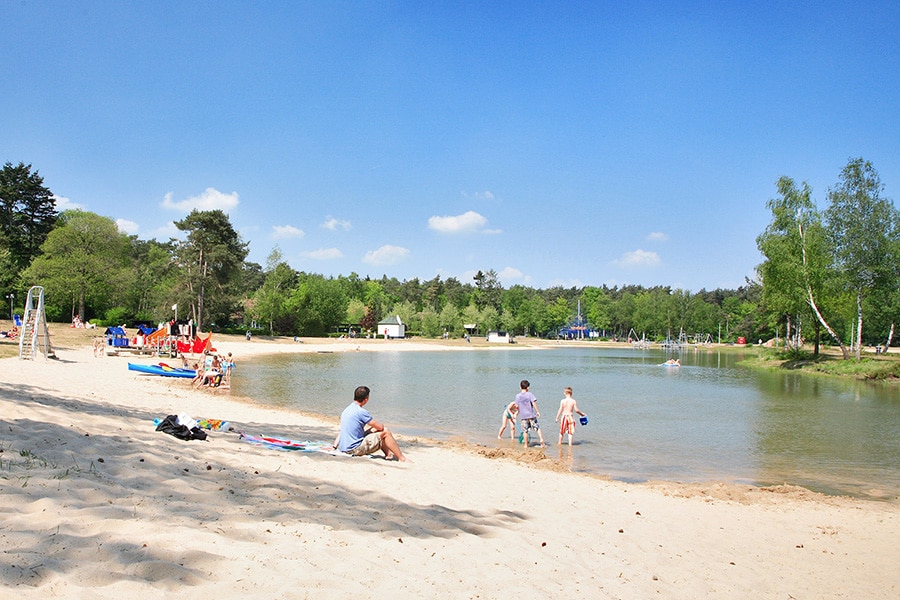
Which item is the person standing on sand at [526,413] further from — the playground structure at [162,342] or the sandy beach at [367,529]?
the playground structure at [162,342]

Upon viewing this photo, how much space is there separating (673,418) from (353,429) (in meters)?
15.6

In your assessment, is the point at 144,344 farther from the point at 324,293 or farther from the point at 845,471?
the point at 324,293

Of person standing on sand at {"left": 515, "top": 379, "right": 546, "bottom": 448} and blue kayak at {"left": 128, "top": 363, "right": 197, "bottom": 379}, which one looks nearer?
person standing on sand at {"left": 515, "top": 379, "right": 546, "bottom": 448}

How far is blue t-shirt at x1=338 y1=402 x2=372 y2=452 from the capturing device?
30.2 feet

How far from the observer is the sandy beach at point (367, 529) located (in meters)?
3.88

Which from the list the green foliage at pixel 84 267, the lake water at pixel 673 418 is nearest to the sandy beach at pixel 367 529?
the lake water at pixel 673 418

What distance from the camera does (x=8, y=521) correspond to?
A: 405 centimetres

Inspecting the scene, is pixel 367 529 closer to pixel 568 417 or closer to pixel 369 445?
pixel 369 445

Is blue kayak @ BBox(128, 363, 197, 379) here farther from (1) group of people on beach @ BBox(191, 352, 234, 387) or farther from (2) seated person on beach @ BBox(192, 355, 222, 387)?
(2) seated person on beach @ BBox(192, 355, 222, 387)

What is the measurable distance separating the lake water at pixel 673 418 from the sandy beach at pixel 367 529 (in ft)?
9.35

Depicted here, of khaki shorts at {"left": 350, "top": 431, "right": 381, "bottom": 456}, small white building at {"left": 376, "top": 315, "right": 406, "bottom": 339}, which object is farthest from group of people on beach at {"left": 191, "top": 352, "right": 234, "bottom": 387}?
small white building at {"left": 376, "top": 315, "right": 406, "bottom": 339}

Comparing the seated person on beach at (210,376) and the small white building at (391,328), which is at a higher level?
the small white building at (391,328)

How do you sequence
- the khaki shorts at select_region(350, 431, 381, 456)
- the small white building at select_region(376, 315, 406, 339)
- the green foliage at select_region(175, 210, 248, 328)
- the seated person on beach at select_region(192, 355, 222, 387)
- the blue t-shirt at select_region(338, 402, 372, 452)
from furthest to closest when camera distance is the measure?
1. the small white building at select_region(376, 315, 406, 339)
2. the green foliage at select_region(175, 210, 248, 328)
3. the seated person on beach at select_region(192, 355, 222, 387)
4. the blue t-shirt at select_region(338, 402, 372, 452)
5. the khaki shorts at select_region(350, 431, 381, 456)

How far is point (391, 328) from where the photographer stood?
102 m
